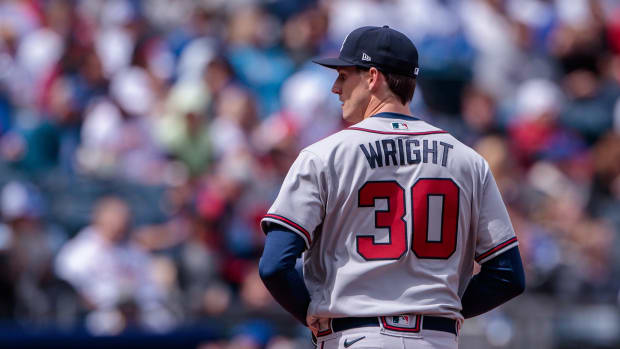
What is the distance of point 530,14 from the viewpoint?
13.3 metres

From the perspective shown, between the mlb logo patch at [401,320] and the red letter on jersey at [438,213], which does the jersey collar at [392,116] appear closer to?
the red letter on jersey at [438,213]

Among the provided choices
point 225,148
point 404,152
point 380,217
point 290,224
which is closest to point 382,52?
point 404,152

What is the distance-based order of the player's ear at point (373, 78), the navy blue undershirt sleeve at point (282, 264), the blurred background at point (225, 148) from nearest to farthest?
1. the navy blue undershirt sleeve at point (282, 264)
2. the player's ear at point (373, 78)
3. the blurred background at point (225, 148)

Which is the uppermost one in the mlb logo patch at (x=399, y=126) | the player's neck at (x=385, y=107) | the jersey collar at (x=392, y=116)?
the player's neck at (x=385, y=107)

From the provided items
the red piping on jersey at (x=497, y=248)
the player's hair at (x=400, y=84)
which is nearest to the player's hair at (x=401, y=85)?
the player's hair at (x=400, y=84)

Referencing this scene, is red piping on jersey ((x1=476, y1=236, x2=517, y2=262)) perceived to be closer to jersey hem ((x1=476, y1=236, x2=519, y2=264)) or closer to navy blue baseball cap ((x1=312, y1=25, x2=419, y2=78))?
jersey hem ((x1=476, y1=236, x2=519, y2=264))

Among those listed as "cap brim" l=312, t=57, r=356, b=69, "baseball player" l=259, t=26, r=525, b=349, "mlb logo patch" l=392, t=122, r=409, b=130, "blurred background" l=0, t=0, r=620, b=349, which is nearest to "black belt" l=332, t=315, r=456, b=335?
"baseball player" l=259, t=26, r=525, b=349

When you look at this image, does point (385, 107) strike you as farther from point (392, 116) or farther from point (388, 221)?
point (388, 221)

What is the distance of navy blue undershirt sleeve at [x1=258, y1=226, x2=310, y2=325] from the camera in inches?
131

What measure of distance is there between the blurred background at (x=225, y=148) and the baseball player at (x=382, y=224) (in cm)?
404

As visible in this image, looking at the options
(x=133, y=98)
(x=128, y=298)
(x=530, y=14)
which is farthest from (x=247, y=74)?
(x=530, y=14)

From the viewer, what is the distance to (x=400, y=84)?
3.59 m

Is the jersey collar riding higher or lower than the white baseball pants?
higher

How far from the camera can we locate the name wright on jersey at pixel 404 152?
344 cm
